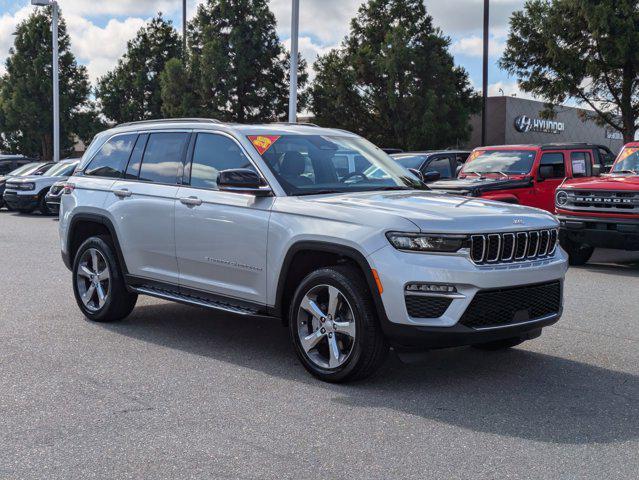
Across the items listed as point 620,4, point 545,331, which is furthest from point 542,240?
point 620,4

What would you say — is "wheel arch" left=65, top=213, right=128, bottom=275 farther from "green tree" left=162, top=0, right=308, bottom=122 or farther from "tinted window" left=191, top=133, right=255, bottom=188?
"green tree" left=162, top=0, right=308, bottom=122

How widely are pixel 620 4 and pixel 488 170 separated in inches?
460

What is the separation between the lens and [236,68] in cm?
3681

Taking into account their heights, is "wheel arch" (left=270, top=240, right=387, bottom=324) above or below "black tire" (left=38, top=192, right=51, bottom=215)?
above

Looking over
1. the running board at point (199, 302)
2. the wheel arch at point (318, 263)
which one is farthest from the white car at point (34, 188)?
the wheel arch at point (318, 263)

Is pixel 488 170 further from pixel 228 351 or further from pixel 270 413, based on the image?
pixel 270 413

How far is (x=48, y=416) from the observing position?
5.08 meters

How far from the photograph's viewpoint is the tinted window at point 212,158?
6.71 metres

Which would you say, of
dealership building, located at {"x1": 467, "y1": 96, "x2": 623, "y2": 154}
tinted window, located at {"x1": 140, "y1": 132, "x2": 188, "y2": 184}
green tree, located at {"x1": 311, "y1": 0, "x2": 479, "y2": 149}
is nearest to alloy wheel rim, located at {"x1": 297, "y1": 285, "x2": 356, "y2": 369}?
tinted window, located at {"x1": 140, "y1": 132, "x2": 188, "y2": 184}

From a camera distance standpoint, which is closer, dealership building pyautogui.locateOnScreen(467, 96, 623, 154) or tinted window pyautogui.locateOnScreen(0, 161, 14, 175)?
tinted window pyautogui.locateOnScreen(0, 161, 14, 175)

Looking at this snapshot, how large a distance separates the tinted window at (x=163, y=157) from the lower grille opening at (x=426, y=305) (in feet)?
8.80

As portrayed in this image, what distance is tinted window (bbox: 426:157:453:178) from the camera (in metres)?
16.9

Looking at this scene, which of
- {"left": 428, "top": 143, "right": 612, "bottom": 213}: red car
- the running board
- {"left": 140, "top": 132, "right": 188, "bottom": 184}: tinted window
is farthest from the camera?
{"left": 428, "top": 143, "right": 612, "bottom": 213}: red car

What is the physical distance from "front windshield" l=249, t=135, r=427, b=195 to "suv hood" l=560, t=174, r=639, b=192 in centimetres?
583
